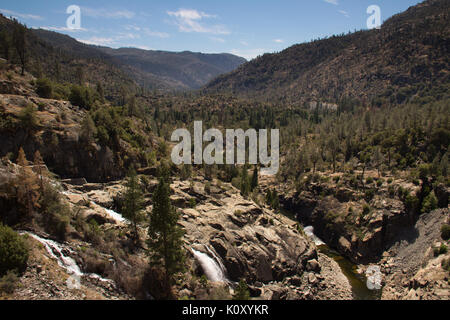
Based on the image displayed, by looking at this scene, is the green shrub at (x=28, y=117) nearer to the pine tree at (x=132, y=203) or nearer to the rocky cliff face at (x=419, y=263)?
→ the pine tree at (x=132, y=203)

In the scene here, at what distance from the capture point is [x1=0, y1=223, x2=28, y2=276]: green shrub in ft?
87.6

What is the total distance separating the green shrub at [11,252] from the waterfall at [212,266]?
27.0 metres

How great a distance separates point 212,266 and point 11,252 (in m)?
31.3

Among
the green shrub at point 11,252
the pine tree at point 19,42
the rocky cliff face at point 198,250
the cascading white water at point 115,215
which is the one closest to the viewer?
the green shrub at point 11,252

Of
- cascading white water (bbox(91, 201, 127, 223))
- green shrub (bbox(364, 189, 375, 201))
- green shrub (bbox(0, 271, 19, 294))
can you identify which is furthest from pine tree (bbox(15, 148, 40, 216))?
green shrub (bbox(364, 189, 375, 201))

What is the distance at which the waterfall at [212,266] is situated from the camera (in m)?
47.8

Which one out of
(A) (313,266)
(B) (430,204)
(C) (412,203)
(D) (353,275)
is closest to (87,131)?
(A) (313,266)

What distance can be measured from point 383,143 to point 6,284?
12912 cm

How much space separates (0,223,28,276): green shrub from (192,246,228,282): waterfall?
88.6 ft

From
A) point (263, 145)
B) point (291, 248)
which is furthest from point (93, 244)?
point (263, 145)

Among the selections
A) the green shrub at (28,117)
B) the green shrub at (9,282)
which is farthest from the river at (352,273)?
the green shrub at (28,117)

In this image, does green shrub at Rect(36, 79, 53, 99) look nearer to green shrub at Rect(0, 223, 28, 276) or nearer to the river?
green shrub at Rect(0, 223, 28, 276)

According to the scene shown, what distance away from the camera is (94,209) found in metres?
47.6
